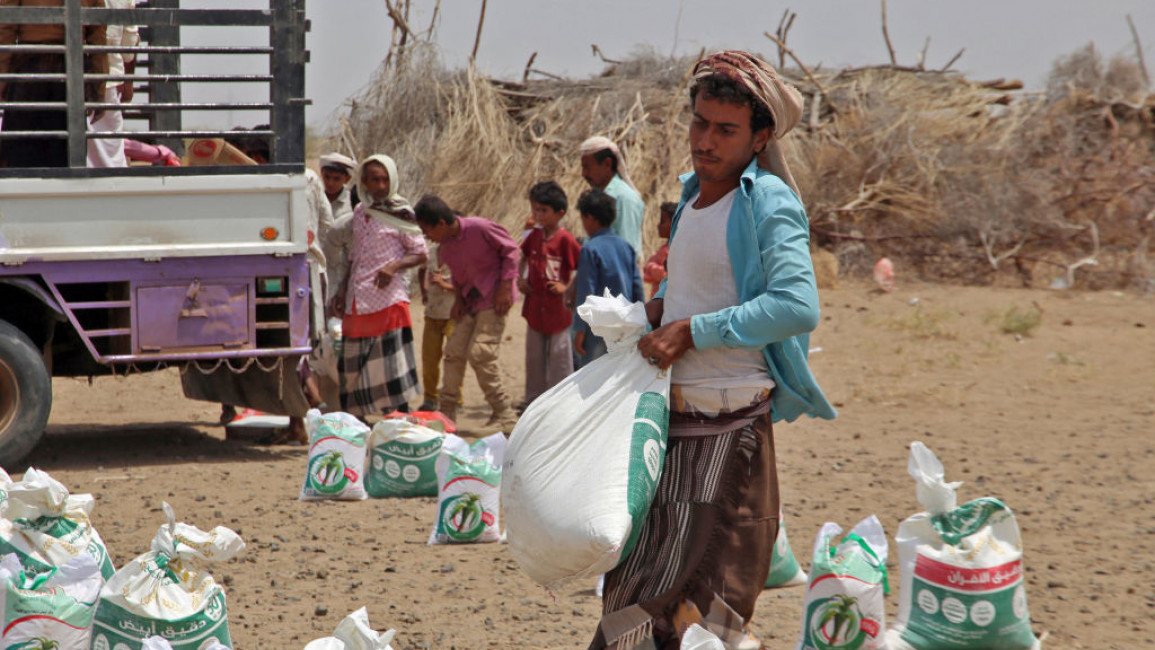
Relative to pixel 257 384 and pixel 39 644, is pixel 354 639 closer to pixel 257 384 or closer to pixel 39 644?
pixel 39 644

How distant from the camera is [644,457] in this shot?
261 centimetres

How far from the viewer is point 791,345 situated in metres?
2.71

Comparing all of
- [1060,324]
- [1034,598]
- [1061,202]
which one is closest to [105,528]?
[1034,598]

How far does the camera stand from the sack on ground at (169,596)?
294 cm

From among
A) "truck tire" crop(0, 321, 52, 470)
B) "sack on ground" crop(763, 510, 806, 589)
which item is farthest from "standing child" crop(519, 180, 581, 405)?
"sack on ground" crop(763, 510, 806, 589)

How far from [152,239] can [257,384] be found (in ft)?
3.69

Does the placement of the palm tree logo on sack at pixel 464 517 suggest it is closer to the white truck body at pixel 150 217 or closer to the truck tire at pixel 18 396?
the white truck body at pixel 150 217

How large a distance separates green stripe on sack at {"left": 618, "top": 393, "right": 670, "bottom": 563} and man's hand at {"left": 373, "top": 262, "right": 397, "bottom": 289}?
4514mm

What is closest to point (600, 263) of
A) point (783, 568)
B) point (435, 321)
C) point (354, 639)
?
point (435, 321)

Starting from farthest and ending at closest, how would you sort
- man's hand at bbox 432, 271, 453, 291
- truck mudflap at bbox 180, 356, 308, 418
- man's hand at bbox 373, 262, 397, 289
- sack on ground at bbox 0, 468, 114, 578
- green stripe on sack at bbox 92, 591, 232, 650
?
man's hand at bbox 432, 271, 453, 291 → man's hand at bbox 373, 262, 397, 289 → truck mudflap at bbox 180, 356, 308, 418 → sack on ground at bbox 0, 468, 114, 578 → green stripe on sack at bbox 92, 591, 232, 650

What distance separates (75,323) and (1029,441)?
5280mm

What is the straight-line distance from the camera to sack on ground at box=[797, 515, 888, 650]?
3264mm

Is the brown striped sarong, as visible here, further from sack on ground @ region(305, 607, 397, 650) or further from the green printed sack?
the green printed sack

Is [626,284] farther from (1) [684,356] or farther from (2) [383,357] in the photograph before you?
(1) [684,356]
